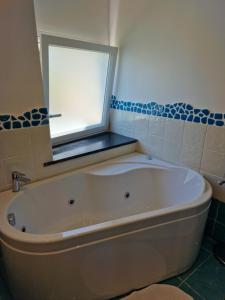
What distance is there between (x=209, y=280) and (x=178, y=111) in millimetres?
1349

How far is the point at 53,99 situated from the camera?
1.99 metres

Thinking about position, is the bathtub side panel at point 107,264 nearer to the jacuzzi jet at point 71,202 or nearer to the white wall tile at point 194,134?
the white wall tile at point 194,134

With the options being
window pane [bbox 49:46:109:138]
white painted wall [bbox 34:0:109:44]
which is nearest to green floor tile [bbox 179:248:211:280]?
window pane [bbox 49:46:109:138]

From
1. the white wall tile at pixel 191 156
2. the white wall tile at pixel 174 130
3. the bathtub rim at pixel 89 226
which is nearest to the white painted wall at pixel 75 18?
the white wall tile at pixel 174 130

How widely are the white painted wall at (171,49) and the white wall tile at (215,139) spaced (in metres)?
0.16

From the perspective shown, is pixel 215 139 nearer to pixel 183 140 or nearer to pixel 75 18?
pixel 183 140

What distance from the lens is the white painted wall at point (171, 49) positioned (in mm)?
1602

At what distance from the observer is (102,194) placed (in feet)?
6.53

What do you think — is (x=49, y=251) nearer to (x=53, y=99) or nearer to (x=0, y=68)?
(x=0, y=68)

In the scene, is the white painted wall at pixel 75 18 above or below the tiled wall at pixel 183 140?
above

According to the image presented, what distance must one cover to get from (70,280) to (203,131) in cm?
144

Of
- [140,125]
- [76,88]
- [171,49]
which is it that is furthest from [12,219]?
[171,49]

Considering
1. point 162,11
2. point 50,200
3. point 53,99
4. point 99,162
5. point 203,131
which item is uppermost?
point 162,11


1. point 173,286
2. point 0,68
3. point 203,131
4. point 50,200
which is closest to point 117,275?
point 173,286
